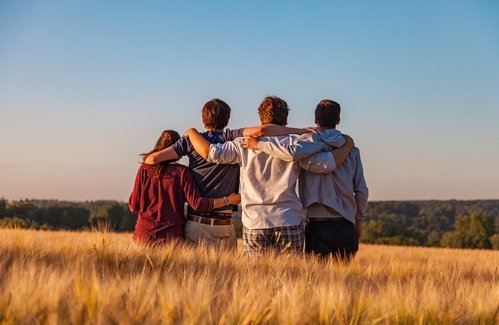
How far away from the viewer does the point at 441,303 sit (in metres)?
4.38

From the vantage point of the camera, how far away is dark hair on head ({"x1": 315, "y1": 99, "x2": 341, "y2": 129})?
7.11 m

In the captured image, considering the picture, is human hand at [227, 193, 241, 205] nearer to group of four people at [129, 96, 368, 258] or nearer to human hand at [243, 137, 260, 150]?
group of four people at [129, 96, 368, 258]

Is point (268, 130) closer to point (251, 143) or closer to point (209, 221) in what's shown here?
point (251, 143)

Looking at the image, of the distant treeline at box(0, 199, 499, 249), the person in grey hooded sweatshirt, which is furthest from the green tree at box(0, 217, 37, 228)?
the distant treeline at box(0, 199, 499, 249)

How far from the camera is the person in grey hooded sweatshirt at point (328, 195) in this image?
7000mm

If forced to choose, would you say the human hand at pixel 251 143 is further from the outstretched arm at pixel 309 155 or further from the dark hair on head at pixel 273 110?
the dark hair on head at pixel 273 110

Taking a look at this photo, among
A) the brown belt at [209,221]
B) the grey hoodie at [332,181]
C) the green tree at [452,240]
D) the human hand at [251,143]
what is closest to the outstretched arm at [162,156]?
the brown belt at [209,221]

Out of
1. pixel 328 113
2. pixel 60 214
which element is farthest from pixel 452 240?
pixel 328 113

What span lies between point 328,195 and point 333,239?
485mm

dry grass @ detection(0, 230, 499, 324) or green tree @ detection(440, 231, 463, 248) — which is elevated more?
dry grass @ detection(0, 230, 499, 324)

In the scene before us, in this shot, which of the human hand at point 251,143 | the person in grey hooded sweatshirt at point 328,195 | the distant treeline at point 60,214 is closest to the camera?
the human hand at point 251,143

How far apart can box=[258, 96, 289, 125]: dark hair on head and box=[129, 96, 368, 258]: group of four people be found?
0.01 m

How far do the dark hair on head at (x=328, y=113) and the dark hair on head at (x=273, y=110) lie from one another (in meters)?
0.41

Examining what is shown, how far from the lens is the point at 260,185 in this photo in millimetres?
6844
